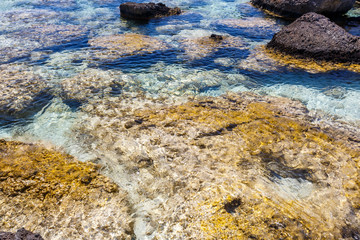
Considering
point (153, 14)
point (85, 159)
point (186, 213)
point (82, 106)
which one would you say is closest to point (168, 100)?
point (82, 106)

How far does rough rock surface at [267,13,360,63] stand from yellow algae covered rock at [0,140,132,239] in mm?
11657

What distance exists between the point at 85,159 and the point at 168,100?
3633mm

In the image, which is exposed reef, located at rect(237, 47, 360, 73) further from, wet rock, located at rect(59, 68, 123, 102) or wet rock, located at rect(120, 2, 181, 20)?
wet rock, located at rect(120, 2, 181, 20)

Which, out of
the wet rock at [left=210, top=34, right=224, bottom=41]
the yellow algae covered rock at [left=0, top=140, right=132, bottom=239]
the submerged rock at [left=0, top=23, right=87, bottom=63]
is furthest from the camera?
the wet rock at [left=210, top=34, right=224, bottom=41]

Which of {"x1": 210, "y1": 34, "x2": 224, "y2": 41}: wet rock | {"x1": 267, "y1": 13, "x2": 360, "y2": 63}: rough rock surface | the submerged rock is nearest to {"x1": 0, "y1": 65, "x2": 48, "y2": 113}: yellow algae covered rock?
the submerged rock

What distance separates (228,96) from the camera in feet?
28.0

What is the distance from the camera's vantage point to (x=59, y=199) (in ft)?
14.9

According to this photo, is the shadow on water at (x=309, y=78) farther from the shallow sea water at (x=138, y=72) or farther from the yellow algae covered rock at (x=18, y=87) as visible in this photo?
the yellow algae covered rock at (x=18, y=87)

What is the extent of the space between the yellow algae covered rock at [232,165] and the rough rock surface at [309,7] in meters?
14.0

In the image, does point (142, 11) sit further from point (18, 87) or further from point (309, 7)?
point (309, 7)

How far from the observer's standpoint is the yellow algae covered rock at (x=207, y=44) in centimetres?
1227

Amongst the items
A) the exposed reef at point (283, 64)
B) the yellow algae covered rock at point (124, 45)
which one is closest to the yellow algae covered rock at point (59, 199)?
the yellow algae covered rock at point (124, 45)

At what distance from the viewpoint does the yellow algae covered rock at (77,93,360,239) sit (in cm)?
420

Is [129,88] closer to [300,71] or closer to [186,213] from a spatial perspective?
[186,213]
